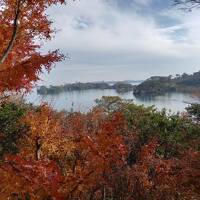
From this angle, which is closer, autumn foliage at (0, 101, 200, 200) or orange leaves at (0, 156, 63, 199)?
orange leaves at (0, 156, 63, 199)

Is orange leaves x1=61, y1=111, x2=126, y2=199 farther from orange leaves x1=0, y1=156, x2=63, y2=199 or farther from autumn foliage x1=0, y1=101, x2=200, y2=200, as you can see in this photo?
orange leaves x1=0, y1=156, x2=63, y2=199

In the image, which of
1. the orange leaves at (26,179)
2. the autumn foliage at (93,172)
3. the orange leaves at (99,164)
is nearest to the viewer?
the orange leaves at (26,179)

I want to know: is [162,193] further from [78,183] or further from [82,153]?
[82,153]

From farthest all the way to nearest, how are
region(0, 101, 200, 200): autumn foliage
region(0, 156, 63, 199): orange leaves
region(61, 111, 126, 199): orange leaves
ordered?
region(61, 111, 126, 199): orange leaves, region(0, 101, 200, 200): autumn foliage, region(0, 156, 63, 199): orange leaves

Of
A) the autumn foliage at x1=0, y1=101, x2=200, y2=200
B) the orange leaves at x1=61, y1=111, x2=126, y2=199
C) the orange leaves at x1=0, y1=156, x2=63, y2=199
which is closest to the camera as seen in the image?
the orange leaves at x1=0, y1=156, x2=63, y2=199

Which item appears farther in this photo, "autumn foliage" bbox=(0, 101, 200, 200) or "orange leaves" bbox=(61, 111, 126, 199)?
"orange leaves" bbox=(61, 111, 126, 199)

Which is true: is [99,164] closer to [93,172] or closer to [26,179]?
[93,172]

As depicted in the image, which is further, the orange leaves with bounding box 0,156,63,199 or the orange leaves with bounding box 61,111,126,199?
the orange leaves with bounding box 61,111,126,199

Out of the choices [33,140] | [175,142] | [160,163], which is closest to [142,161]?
[160,163]

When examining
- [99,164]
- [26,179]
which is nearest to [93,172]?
[99,164]

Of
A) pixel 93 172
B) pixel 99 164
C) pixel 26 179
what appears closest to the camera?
pixel 26 179

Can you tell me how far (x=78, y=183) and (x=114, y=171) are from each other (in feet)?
7.02

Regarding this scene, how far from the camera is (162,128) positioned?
4091 cm

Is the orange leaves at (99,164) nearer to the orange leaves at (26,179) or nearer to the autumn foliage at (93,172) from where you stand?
the autumn foliage at (93,172)
